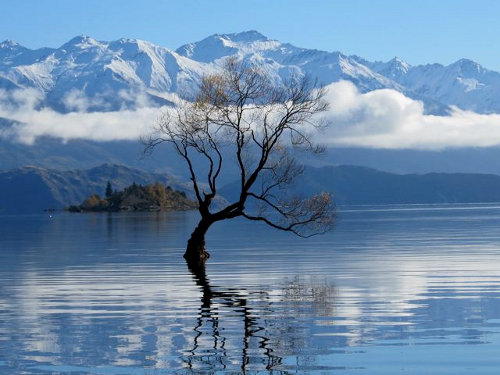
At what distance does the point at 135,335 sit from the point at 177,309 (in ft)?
24.0

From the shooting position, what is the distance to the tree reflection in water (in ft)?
84.5

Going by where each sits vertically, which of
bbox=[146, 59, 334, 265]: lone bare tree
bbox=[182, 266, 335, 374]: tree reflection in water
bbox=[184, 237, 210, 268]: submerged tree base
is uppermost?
bbox=[146, 59, 334, 265]: lone bare tree

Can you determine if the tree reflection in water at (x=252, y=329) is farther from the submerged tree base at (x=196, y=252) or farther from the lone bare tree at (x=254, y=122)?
the submerged tree base at (x=196, y=252)

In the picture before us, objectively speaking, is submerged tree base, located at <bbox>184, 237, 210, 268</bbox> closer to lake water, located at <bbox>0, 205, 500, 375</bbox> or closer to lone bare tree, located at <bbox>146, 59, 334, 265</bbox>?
lone bare tree, located at <bbox>146, 59, 334, 265</bbox>

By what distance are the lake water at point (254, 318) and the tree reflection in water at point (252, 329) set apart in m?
0.05

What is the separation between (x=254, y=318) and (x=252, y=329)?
9.49 ft

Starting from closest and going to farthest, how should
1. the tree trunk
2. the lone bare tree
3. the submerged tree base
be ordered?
the lone bare tree < the tree trunk < the submerged tree base

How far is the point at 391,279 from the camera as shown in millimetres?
52031

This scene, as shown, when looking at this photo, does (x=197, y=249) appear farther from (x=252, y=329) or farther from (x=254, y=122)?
(x=252, y=329)

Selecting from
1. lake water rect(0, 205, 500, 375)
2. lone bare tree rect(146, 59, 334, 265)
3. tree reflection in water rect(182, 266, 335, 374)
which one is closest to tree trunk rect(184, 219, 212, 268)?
lone bare tree rect(146, 59, 334, 265)

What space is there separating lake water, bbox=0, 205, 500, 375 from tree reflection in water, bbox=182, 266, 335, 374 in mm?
50

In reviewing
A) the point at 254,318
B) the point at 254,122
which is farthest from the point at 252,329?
the point at 254,122

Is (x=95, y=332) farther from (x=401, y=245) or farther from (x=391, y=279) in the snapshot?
(x=401, y=245)

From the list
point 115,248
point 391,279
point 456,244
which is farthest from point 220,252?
point 391,279
